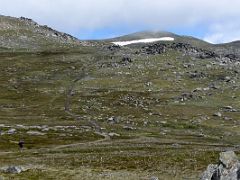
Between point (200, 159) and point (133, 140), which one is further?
point (133, 140)

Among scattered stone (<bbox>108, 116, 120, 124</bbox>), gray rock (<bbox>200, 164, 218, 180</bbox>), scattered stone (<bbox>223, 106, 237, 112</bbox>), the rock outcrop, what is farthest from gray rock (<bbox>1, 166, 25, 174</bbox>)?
scattered stone (<bbox>223, 106, 237, 112</bbox>)

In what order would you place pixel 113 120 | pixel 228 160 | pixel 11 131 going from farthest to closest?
1. pixel 113 120
2. pixel 11 131
3. pixel 228 160

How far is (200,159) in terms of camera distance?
279 ft

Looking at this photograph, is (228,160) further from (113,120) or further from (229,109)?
(229,109)

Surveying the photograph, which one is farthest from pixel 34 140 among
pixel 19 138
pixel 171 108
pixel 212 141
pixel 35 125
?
pixel 171 108

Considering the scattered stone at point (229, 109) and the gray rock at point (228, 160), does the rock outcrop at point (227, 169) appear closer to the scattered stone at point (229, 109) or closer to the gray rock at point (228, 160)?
the gray rock at point (228, 160)

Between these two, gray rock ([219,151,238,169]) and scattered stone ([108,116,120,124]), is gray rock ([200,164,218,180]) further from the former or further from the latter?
scattered stone ([108,116,120,124])

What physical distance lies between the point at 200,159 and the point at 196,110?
103 metres

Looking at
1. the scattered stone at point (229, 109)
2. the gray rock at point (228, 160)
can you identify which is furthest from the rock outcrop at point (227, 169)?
the scattered stone at point (229, 109)

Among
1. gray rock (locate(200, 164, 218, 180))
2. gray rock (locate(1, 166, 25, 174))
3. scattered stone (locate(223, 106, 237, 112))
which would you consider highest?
gray rock (locate(200, 164, 218, 180))

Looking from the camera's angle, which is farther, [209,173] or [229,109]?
[229,109]

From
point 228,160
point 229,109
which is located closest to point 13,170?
point 228,160

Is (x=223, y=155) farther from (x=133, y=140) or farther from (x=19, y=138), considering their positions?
(x=19, y=138)

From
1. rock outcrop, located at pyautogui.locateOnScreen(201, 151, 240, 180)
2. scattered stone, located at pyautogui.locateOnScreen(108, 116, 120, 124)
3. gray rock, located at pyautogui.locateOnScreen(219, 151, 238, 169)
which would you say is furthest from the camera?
scattered stone, located at pyautogui.locateOnScreen(108, 116, 120, 124)
